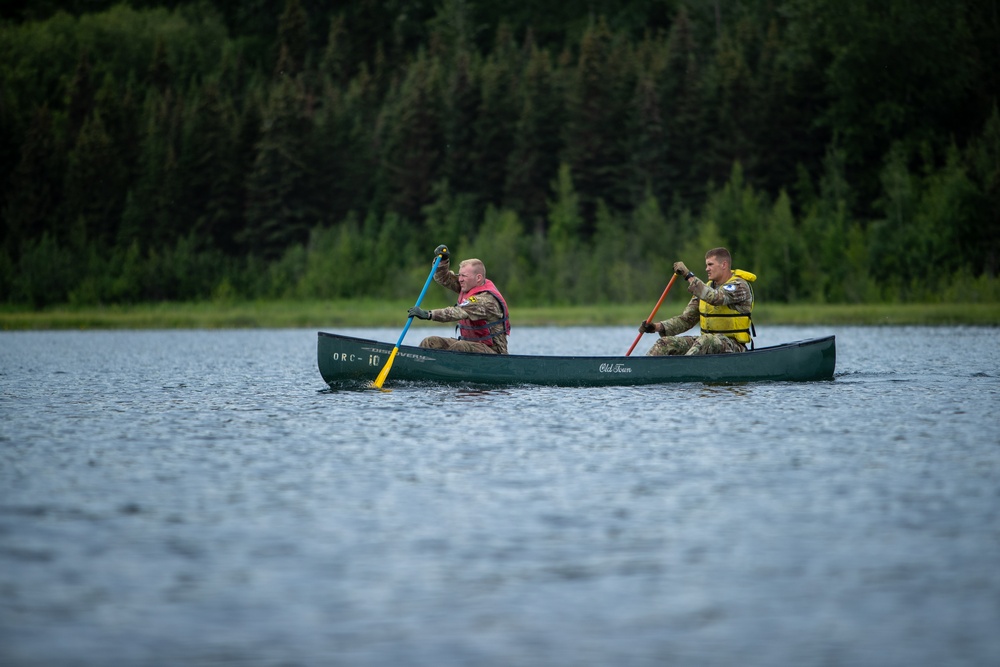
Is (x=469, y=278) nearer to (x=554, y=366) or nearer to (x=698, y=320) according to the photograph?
(x=554, y=366)

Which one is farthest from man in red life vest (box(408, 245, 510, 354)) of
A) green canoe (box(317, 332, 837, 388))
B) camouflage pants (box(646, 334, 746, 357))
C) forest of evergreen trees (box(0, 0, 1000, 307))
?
forest of evergreen trees (box(0, 0, 1000, 307))

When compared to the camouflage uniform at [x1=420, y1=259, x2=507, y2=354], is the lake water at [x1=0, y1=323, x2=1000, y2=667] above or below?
below

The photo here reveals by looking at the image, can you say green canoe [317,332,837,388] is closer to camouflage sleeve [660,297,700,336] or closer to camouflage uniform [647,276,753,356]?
camouflage uniform [647,276,753,356]

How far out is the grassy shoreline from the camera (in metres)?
36.8

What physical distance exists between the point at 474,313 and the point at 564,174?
36.6 metres

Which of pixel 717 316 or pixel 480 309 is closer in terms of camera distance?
pixel 480 309

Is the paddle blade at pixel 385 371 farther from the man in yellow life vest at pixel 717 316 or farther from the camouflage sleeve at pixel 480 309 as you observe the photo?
the man in yellow life vest at pixel 717 316

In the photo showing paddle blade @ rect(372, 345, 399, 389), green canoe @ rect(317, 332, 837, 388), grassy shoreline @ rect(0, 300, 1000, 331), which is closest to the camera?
green canoe @ rect(317, 332, 837, 388)

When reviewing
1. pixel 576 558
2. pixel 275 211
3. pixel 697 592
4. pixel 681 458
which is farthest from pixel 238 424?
pixel 275 211

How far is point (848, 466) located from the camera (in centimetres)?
1034

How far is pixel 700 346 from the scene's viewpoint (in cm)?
1709

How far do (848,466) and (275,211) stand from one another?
5055cm

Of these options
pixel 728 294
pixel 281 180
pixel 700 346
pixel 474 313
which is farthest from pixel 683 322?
pixel 281 180

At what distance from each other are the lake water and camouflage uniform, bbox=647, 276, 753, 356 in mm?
1566
